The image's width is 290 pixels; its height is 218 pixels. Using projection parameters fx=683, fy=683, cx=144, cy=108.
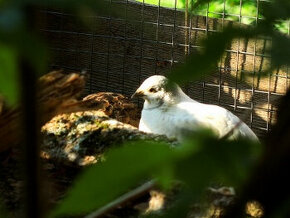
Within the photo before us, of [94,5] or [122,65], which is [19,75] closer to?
[94,5]

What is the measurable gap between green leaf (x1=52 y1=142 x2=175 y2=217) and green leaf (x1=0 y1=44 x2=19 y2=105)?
61 mm

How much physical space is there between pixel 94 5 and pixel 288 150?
116mm

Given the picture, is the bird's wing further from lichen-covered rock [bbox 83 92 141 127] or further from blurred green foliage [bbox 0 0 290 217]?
blurred green foliage [bbox 0 0 290 217]

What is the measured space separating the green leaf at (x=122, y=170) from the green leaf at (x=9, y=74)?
61 mm

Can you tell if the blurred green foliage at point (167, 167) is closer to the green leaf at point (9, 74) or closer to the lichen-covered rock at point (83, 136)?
the green leaf at point (9, 74)

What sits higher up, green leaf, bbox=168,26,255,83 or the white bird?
green leaf, bbox=168,26,255,83

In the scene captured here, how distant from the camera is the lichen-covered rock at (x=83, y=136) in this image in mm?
2564

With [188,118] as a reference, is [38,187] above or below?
above

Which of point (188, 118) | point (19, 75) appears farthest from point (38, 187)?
point (188, 118)

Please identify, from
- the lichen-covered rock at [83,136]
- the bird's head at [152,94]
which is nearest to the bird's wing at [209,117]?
the bird's head at [152,94]

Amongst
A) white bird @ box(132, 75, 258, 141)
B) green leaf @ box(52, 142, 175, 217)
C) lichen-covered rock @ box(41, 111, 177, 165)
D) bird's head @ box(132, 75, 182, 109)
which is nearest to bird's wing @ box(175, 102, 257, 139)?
white bird @ box(132, 75, 258, 141)

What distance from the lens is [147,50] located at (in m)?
4.84

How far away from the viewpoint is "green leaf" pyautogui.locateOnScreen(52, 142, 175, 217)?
0.36 metres

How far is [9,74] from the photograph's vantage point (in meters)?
0.37
